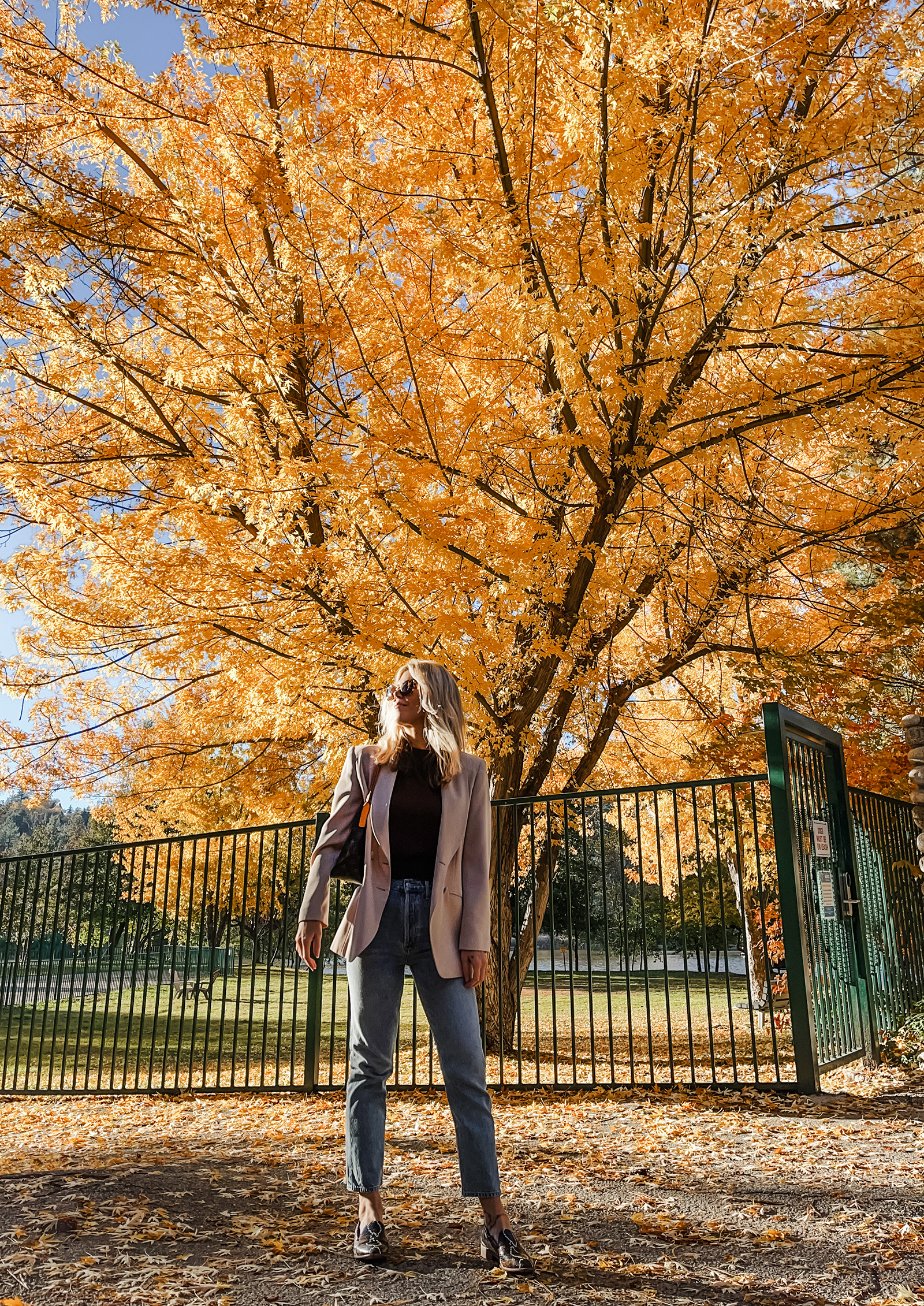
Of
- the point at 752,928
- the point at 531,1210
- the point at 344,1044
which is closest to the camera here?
the point at 531,1210

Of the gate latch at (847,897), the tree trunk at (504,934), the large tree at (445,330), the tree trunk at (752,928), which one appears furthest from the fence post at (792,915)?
the tree trunk at (752,928)

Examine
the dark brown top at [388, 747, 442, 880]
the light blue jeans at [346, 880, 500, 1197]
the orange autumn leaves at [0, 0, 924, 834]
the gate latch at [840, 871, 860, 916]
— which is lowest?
the light blue jeans at [346, 880, 500, 1197]

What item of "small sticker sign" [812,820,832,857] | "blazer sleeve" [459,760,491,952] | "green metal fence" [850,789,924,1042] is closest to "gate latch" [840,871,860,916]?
"green metal fence" [850,789,924,1042]

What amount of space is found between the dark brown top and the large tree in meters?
2.98

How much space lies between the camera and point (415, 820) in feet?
9.98

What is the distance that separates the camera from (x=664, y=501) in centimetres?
801

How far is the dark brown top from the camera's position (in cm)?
300

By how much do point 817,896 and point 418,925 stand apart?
3670mm

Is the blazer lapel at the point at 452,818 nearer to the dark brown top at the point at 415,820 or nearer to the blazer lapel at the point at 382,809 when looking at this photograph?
the dark brown top at the point at 415,820

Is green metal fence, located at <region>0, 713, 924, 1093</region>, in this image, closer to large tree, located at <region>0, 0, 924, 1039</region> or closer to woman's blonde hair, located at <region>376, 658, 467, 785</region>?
large tree, located at <region>0, 0, 924, 1039</region>

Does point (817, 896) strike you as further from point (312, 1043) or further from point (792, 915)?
point (312, 1043)

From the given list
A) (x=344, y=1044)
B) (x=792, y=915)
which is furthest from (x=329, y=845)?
(x=344, y=1044)

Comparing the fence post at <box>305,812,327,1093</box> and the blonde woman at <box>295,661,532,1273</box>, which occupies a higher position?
the blonde woman at <box>295,661,532,1273</box>

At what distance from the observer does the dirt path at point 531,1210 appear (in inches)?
103
